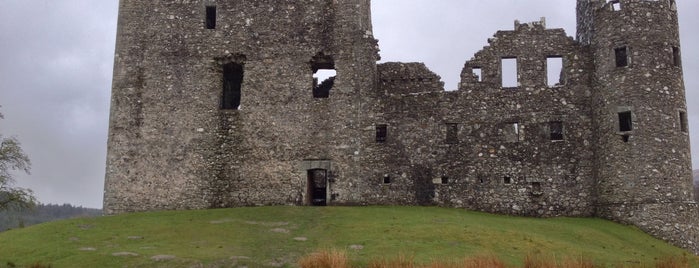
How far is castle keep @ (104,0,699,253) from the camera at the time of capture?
28.8m

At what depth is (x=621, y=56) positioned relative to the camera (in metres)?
29.4

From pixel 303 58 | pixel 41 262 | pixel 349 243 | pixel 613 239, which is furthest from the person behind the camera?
pixel 303 58

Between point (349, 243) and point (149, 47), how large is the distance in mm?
15858

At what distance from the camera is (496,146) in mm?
30188

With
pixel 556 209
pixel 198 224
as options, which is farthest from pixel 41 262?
pixel 556 209

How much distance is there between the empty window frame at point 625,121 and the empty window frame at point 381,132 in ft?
32.1

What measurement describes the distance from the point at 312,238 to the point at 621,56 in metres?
15.5

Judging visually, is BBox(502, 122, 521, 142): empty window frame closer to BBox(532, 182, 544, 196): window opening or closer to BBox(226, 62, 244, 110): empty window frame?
BBox(532, 182, 544, 196): window opening

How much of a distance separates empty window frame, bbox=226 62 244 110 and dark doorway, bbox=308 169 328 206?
201 inches

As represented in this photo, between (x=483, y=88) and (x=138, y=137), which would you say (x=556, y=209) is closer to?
(x=483, y=88)

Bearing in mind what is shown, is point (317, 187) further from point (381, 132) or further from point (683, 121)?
point (683, 121)

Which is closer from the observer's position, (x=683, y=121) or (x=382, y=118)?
(x=683, y=121)

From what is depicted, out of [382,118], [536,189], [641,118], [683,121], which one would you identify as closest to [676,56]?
[683,121]

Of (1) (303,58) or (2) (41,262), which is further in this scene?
(1) (303,58)
